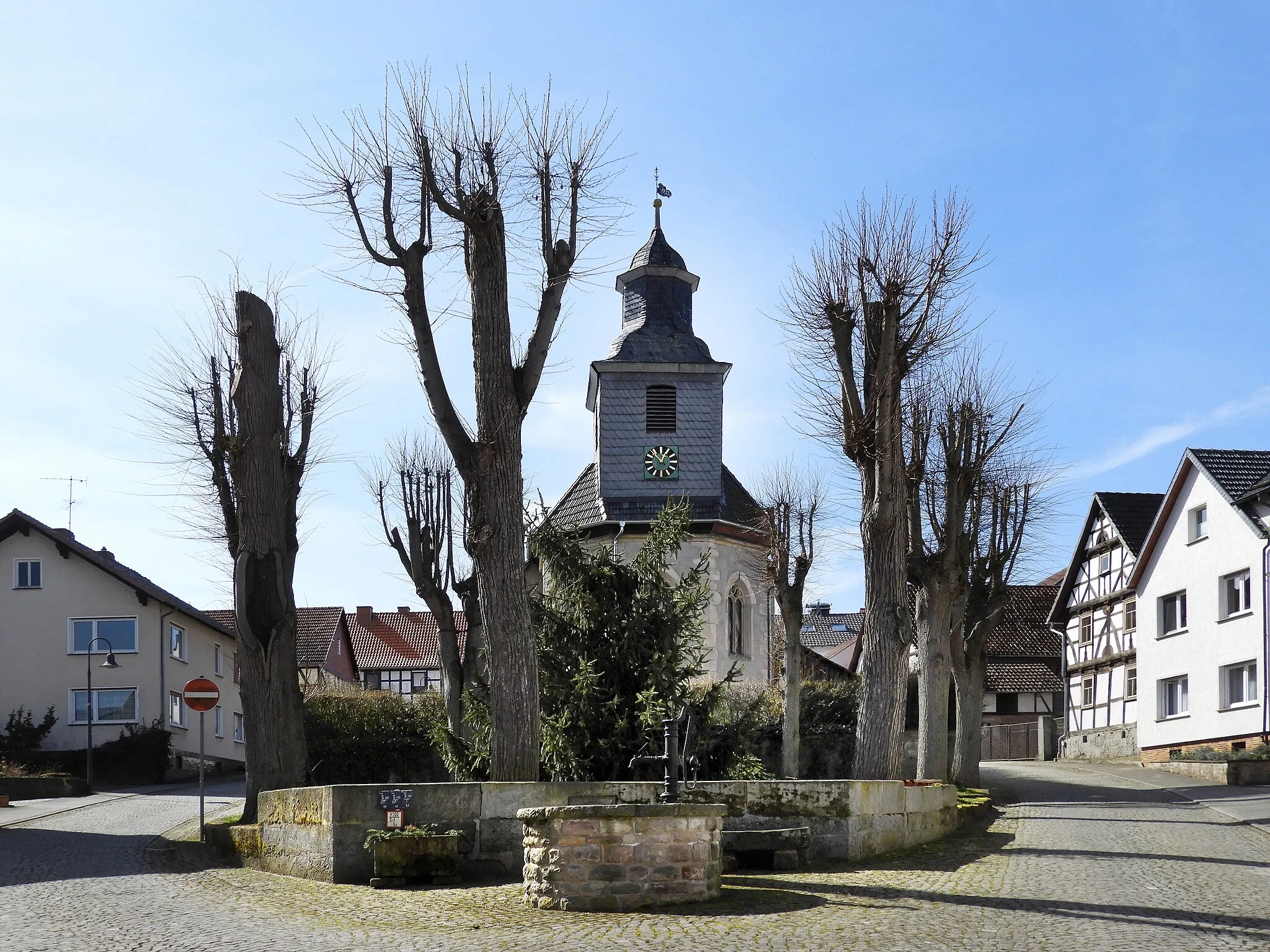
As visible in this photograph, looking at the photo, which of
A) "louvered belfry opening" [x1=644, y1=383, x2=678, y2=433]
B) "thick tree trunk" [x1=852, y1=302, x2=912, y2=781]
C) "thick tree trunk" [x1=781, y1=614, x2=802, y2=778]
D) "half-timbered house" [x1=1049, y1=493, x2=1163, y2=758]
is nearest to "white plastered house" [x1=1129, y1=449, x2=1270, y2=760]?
"half-timbered house" [x1=1049, y1=493, x2=1163, y2=758]

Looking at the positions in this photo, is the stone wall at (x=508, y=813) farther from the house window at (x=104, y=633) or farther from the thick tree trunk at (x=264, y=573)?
the house window at (x=104, y=633)

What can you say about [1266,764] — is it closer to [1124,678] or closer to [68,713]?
[1124,678]

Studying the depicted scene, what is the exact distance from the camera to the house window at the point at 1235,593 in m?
32.8

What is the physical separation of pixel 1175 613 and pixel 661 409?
52.7 feet

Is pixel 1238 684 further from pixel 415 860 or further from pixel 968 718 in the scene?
pixel 415 860

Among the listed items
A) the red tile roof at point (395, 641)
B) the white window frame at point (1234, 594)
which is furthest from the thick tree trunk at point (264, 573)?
the red tile roof at point (395, 641)

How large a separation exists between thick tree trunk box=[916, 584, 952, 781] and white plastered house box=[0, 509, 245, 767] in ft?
85.3

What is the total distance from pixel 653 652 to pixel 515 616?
2.53m

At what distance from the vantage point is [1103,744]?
40.9m

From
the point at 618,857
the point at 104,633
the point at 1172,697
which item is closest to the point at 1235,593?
the point at 1172,697

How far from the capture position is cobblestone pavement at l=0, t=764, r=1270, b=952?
8.80 meters

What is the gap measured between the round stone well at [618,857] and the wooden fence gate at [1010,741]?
1553 inches

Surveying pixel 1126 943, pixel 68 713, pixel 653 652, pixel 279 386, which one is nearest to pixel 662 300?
pixel 68 713

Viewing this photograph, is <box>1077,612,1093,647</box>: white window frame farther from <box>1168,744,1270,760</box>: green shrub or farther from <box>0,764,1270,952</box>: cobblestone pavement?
<box>0,764,1270,952</box>: cobblestone pavement
